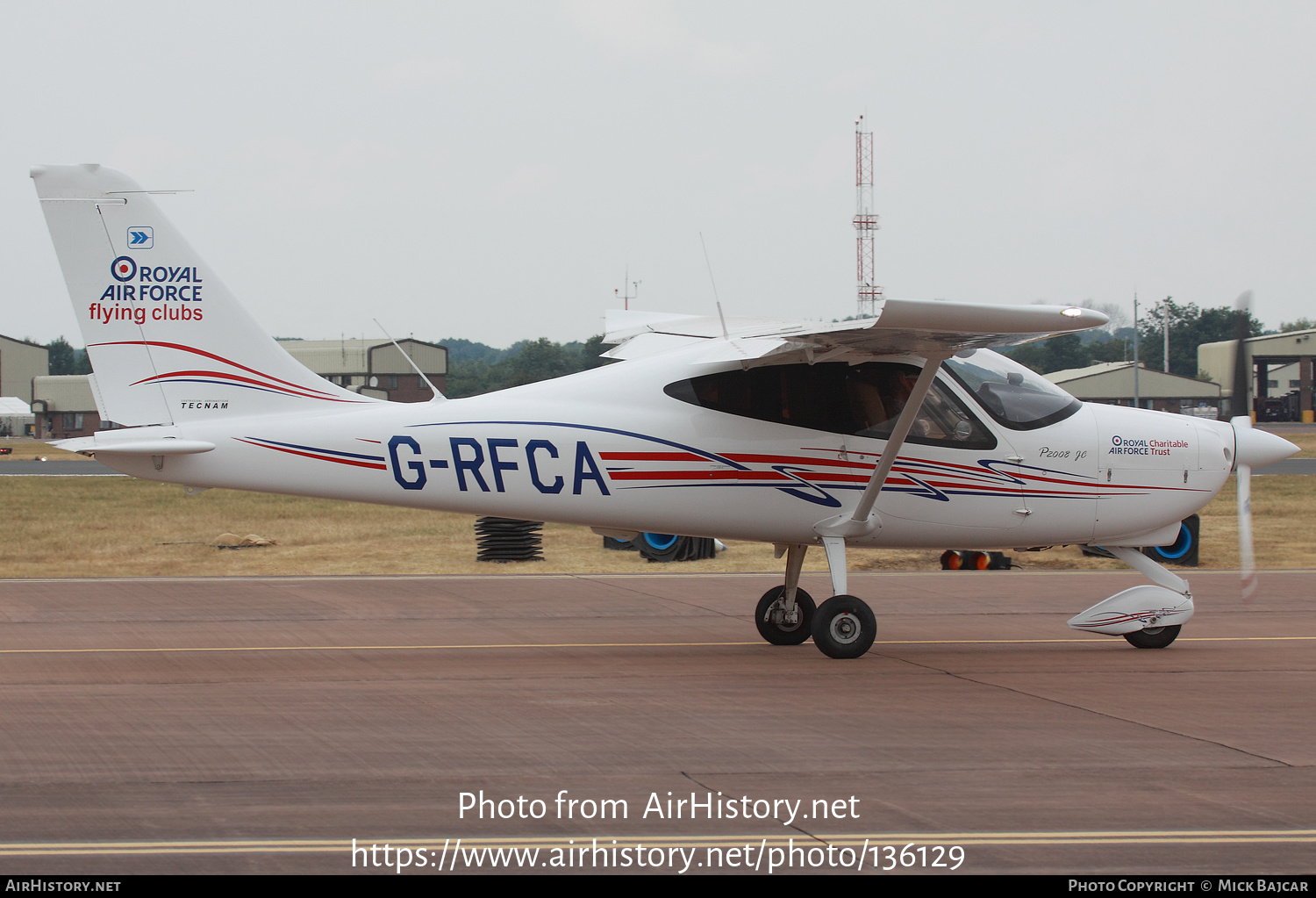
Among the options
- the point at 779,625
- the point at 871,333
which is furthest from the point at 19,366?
the point at 871,333

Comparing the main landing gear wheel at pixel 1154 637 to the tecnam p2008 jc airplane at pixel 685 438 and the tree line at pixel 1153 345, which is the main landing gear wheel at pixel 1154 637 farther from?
the tree line at pixel 1153 345

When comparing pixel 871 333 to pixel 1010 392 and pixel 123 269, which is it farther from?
pixel 123 269

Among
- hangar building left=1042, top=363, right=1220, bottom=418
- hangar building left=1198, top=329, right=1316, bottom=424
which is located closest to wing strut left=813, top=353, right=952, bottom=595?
hangar building left=1198, top=329, right=1316, bottom=424

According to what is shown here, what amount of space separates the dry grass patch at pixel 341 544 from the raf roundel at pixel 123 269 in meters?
9.14

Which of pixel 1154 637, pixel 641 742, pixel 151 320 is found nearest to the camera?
pixel 641 742

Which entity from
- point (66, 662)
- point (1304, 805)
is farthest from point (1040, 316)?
point (66, 662)

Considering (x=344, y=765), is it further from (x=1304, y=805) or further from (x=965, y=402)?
(x=965, y=402)

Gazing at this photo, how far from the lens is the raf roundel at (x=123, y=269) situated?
1021cm

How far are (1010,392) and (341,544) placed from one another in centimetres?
1517

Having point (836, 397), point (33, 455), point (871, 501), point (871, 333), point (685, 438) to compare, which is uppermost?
point (871, 333)

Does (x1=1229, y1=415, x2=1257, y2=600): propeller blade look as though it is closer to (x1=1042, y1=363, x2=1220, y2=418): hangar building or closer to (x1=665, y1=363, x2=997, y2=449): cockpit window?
(x1=665, y1=363, x2=997, y2=449): cockpit window

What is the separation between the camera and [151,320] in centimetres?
1036

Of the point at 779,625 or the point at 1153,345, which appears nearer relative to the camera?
the point at 779,625

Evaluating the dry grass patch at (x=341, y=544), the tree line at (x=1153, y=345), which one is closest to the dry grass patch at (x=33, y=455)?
the dry grass patch at (x=341, y=544)
